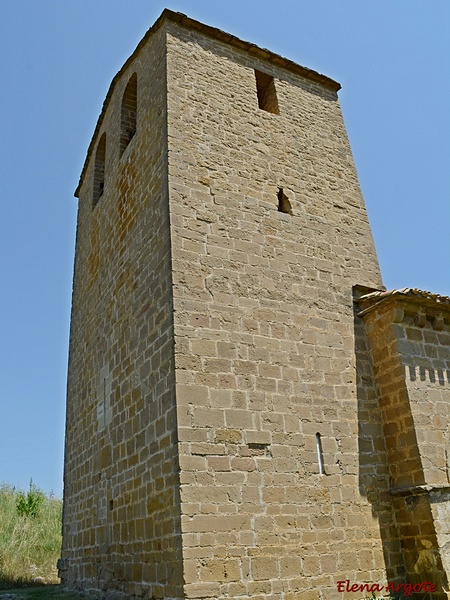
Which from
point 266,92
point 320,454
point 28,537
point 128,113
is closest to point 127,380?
point 320,454

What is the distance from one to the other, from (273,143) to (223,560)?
583 centimetres

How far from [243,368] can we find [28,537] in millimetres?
9225

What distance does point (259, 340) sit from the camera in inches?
253

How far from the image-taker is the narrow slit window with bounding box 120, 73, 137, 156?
9285mm

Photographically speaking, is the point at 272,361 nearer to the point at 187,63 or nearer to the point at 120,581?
the point at 120,581

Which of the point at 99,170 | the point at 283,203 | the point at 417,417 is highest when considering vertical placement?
the point at 99,170

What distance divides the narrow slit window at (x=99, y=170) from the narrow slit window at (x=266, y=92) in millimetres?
3186

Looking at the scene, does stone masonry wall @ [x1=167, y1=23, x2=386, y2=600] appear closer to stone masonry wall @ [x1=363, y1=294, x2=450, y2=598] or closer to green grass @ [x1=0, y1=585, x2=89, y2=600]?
stone masonry wall @ [x1=363, y1=294, x2=450, y2=598]

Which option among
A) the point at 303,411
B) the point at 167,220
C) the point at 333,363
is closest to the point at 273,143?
the point at 167,220

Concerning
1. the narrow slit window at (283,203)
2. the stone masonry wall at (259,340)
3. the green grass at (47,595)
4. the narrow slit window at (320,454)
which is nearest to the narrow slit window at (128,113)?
the stone masonry wall at (259,340)

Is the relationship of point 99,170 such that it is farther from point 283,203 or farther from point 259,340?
point 259,340

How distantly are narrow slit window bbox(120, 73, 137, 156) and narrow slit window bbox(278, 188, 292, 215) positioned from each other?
9.69 ft

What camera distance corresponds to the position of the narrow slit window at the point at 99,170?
34.3 ft

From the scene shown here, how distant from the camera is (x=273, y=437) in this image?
19.7 feet
